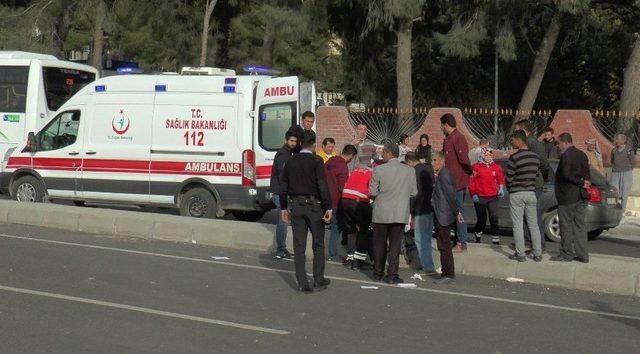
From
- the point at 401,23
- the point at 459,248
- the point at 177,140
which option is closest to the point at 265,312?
the point at 459,248

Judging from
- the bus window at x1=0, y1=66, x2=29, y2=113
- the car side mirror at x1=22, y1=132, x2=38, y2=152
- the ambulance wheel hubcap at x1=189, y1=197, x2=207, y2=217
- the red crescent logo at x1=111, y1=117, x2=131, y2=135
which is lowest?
the ambulance wheel hubcap at x1=189, y1=197, x2=207, y2=217

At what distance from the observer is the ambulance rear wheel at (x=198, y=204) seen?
17.3 meters

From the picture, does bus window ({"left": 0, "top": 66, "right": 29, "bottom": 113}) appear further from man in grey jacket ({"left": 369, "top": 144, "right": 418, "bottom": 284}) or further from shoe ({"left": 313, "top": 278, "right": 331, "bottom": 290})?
shoe ({"left": 313, "top": 278, "right": 331, "bottom": 290})

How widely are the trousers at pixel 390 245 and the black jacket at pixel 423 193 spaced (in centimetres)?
81

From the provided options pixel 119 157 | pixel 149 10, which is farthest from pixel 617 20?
pixel 119 157

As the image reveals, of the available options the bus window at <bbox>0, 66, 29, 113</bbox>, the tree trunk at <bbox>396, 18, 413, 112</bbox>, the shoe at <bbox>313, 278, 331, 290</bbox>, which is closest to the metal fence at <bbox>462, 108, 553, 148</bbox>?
the tree trunk at <bbox>396, 18, 413, 112</bbox>

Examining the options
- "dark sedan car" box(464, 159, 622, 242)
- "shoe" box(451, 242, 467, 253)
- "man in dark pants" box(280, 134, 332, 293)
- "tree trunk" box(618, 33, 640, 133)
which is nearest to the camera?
"man in dark pants" box(280, 134, 332, 293)

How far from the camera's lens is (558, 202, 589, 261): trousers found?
12.2m

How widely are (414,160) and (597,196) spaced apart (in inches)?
222

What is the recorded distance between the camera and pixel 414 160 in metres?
12.2

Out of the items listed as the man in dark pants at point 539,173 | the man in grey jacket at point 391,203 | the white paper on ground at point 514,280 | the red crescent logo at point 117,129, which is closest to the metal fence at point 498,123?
the man in dark pants at point 539,173

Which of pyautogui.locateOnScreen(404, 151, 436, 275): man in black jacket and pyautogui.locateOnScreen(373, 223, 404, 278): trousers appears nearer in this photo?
pyautogui.locateOnScreen(373, 223, 404, 278): trousers

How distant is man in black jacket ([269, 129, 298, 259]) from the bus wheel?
6823mm

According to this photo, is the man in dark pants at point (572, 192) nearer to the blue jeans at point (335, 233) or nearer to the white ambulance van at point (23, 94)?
the blue jeans at point (335, 233)
